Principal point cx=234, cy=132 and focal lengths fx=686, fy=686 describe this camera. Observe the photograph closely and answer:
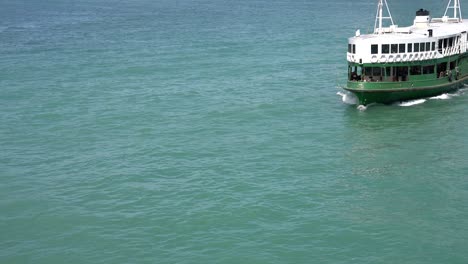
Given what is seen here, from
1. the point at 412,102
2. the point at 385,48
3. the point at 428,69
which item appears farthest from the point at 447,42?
the point at 385,48

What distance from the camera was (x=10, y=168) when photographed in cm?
4794

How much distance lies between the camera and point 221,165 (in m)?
46.8

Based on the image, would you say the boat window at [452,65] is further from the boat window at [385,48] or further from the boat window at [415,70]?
the boat window at [385,48]

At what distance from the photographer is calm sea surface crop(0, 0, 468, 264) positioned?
3541cm

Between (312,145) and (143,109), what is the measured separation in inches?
751

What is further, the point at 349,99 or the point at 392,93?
the point at 349,99

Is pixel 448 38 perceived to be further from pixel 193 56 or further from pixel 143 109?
pixel 193 56

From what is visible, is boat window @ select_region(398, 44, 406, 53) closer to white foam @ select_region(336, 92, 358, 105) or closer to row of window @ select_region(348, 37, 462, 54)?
row of window @ select_region(348, 37, 462, 54)

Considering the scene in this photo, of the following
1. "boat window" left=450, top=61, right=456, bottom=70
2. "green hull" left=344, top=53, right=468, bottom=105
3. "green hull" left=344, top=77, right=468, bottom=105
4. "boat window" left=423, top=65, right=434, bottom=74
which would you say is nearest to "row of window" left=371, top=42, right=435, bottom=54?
"green hull" left=344, top=53, right=468, bottom=105

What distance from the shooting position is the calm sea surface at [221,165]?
3541cm

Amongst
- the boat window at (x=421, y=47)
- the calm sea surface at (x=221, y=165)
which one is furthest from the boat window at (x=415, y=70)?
the calm sea surface at (x=221, y=165)

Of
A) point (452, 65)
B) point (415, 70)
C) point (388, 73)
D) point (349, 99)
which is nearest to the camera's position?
point (388, 73)

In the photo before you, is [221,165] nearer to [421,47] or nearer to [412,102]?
[412,102]

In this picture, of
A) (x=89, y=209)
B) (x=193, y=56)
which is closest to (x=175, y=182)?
(x=89, y=209)
